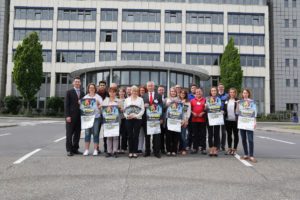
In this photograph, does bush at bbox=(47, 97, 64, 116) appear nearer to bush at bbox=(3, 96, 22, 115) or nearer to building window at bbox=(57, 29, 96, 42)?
bush at bbox=(3, 96, 22, 115)

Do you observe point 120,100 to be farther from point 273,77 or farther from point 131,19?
point 273,77

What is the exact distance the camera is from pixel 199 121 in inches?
323

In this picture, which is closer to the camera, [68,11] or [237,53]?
[237,53]

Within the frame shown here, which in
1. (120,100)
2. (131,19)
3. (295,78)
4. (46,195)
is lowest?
(46,195)

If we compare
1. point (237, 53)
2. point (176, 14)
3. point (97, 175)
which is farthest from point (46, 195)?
point (176, 14)

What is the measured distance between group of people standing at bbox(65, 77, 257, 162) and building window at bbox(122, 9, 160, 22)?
3793 cm

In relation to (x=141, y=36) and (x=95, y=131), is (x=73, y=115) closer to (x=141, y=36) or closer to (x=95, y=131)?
(x=95, y=131)

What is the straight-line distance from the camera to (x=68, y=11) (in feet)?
146

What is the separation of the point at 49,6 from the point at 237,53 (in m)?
30.9

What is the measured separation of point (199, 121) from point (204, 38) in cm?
3833

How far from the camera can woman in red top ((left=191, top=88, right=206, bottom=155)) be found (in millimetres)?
8117

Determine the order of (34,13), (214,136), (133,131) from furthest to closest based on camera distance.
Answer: (34,13) < (214,136) < (133,131)

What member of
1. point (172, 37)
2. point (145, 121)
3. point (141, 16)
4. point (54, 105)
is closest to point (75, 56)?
point (54, 105)

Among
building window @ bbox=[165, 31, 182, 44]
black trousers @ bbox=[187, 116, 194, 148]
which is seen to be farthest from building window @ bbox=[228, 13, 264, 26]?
black trousers @ bbox=[187, 116, 194, 148]
